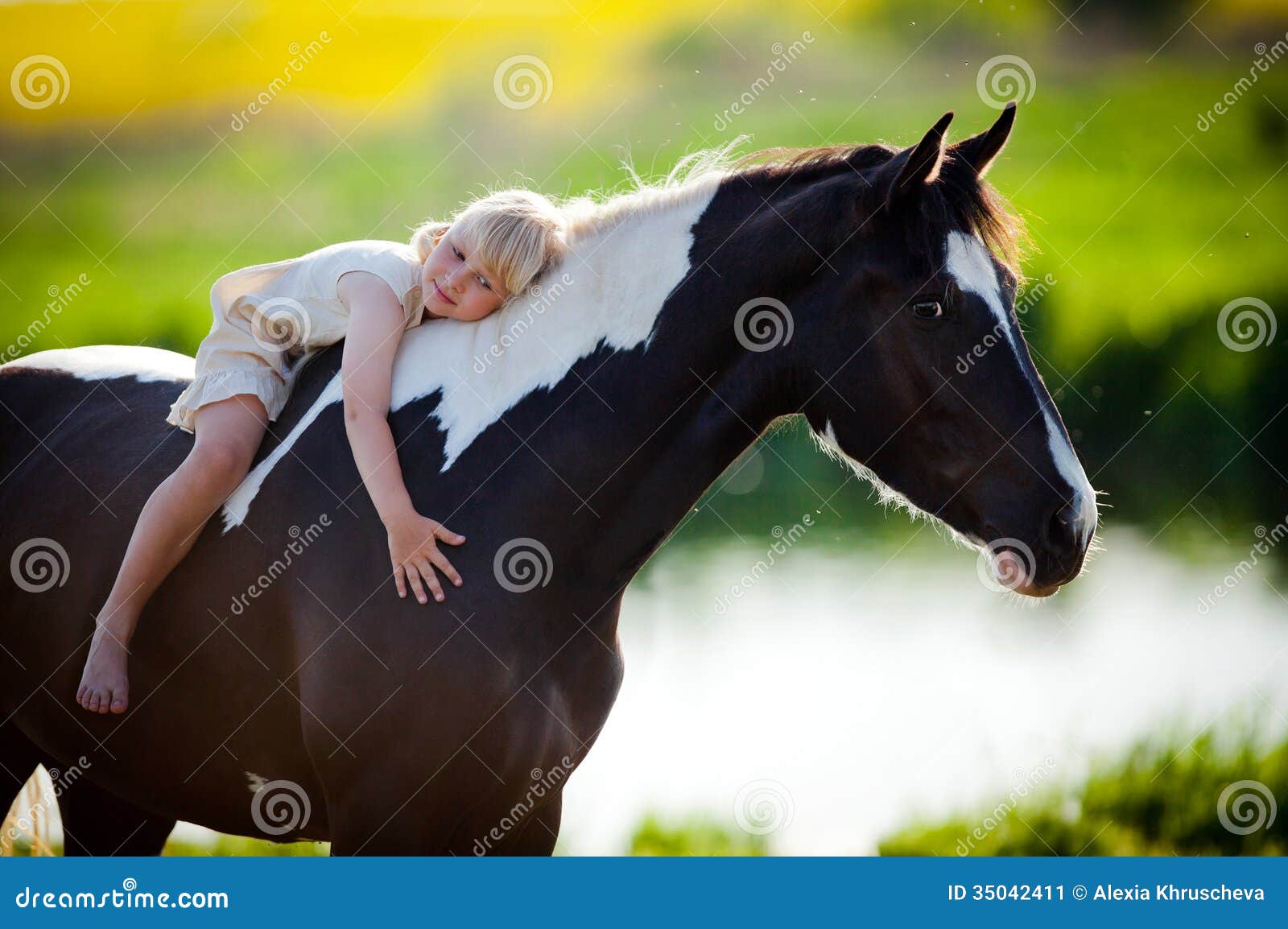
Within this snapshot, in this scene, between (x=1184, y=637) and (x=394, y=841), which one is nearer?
(x=394, y=841)

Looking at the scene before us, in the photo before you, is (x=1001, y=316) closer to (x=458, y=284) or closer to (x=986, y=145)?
(x=986, y=145)

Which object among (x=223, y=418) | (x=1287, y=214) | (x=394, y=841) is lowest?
(x=394, y=841)

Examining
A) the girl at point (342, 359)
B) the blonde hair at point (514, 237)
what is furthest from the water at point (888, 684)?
the blonde hair at point (514, 237)

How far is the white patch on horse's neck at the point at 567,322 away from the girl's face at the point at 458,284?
38mm

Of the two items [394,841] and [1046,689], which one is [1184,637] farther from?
[394,841]

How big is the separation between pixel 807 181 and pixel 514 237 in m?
0.61

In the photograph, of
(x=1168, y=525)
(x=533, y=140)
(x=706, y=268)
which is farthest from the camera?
(x=533, y=140)

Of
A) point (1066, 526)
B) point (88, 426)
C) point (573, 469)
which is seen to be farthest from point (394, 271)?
point (1066, 526)

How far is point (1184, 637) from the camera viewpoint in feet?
21.7

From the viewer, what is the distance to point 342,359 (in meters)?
2.47

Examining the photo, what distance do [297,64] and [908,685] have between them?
6.81m

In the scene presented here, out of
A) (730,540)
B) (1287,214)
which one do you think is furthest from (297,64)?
(1287,214)

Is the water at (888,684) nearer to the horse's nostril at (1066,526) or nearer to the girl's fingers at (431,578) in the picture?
the girl's fingers at (431,578)

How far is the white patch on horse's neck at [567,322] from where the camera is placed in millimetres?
2346
